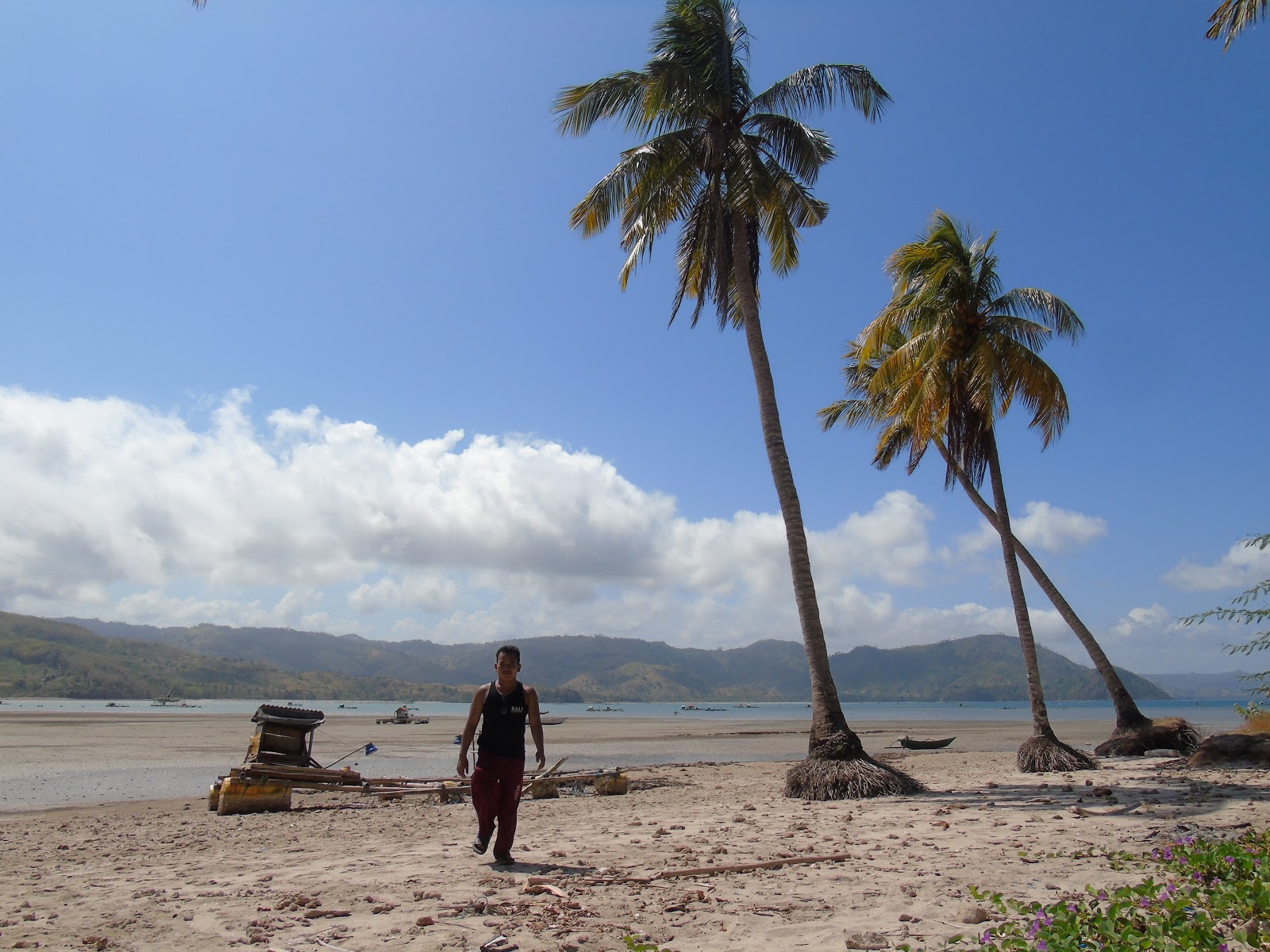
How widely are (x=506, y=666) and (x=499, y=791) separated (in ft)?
3.47

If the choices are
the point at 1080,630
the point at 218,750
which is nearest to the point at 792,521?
the point at 1080,630

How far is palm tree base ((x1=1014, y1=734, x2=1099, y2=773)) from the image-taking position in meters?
14.3

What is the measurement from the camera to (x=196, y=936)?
4582mm

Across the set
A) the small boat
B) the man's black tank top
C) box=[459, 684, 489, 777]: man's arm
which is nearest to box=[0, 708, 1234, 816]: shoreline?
the small boat

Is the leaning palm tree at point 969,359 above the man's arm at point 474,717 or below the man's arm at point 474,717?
above

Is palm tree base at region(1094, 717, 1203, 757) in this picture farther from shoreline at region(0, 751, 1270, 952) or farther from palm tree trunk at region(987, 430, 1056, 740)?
shoreline at region(0, 751, 1270, 952)

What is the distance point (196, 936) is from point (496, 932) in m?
1.82

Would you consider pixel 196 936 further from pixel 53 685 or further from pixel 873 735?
pixel 53 685

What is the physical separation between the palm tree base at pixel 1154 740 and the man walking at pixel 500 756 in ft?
56.9

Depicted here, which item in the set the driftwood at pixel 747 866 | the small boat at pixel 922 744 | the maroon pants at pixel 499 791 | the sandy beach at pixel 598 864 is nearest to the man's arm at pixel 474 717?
the maroon pants at pixel 499 791

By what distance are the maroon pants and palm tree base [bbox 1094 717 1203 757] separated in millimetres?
17326

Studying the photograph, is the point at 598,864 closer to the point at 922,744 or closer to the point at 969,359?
the point at 969,359

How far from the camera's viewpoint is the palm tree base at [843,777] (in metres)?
10.6

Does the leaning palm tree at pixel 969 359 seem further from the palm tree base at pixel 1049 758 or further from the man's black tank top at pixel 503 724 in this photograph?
the man's black tank top at pixel 503 724
